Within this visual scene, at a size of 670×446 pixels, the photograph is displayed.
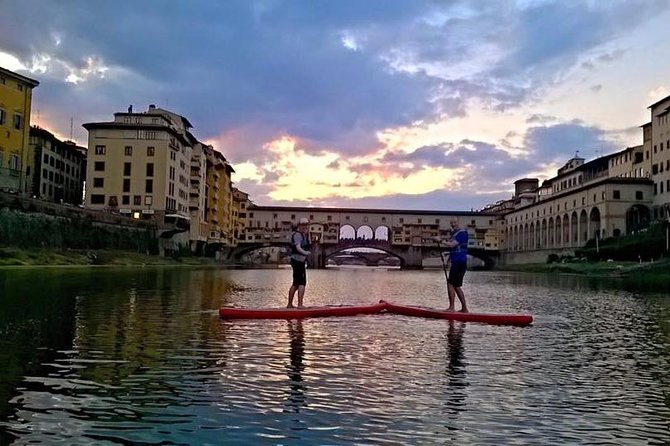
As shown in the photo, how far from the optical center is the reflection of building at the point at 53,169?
3984 inches

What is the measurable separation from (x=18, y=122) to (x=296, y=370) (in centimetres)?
7716

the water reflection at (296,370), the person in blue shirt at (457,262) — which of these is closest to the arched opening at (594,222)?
the person in blue shirt at (457,262)

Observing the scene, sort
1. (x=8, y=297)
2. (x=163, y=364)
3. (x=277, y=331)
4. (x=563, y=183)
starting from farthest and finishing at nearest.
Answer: (x=563, y=183) → (x=8, y=297) → (x=277, y=331) → (x=163, y=364)

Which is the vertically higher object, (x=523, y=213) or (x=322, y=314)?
(x=523, y=213)

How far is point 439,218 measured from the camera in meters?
169

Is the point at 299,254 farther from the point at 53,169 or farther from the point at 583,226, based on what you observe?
the point at 583,226

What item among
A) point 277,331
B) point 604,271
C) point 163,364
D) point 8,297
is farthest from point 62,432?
point 604,271

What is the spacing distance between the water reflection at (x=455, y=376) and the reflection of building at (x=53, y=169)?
8632 cm

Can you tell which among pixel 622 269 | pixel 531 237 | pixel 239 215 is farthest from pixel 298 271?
pixel 239 215

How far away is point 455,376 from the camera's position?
37.9ft

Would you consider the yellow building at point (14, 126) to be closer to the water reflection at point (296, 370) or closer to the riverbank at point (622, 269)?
the water reflection at point (296, 370)

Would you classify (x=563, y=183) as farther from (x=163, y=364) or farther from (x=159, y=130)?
(x=163, y=364)

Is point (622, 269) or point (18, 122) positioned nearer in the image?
point (622, 269)

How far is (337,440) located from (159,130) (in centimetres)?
9932
